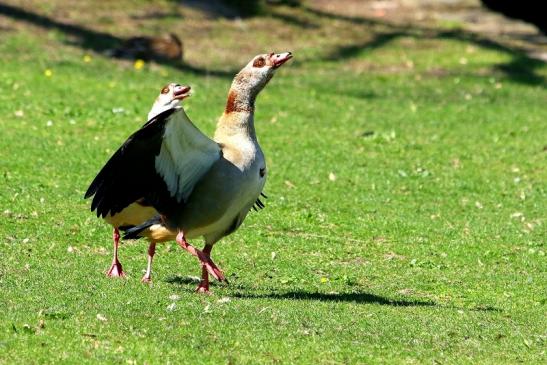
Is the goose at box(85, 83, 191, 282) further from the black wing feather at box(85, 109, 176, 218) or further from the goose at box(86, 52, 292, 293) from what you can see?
the goose at box(86, 52, 292, 293)

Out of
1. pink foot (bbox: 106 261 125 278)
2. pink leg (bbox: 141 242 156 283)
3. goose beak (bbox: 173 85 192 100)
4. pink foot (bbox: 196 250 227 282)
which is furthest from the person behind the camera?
pink foot (bbox: 106 261 125 278)

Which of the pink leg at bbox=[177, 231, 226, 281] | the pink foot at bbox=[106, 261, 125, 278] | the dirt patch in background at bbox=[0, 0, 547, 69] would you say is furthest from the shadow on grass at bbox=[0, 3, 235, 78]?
the pink leg at bbox=[177, 231, 226, 281]

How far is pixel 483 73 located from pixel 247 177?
15908 mm

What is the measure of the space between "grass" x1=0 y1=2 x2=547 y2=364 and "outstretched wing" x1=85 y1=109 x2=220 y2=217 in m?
0.76

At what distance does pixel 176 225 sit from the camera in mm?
9766

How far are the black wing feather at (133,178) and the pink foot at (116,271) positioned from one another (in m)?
0.83

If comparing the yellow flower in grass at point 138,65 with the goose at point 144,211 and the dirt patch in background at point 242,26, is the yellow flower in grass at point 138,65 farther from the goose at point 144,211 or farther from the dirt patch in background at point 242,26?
the goose at point 144,211

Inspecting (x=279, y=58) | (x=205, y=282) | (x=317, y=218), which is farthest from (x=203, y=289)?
(x=317, y=218)

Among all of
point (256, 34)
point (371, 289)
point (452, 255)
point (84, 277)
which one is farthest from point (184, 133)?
point (256, 34)

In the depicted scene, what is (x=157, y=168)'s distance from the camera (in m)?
9.54

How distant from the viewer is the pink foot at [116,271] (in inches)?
412

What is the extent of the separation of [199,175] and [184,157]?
22cm

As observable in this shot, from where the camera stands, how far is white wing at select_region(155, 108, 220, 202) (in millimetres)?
9273

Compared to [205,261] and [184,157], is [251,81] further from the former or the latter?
[205,261]
